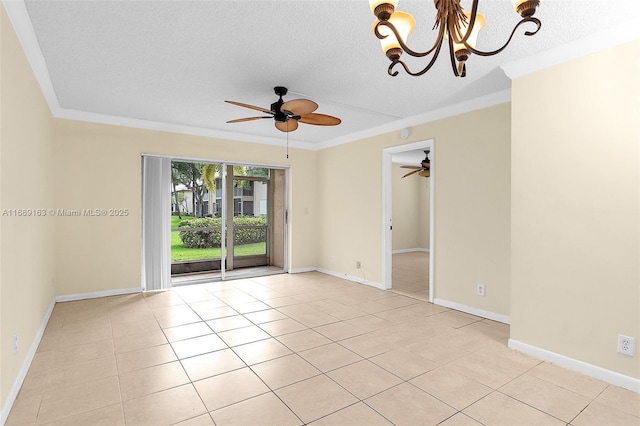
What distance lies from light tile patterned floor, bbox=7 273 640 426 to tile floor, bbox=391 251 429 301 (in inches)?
41.5

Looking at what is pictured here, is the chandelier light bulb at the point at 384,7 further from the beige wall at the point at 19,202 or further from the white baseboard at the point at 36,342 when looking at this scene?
the white baseboard at the point at 36,342

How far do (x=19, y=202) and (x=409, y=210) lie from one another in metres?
8.63

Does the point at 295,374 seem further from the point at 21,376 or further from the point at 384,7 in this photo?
the point at 384,7

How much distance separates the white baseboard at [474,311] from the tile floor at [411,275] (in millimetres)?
318

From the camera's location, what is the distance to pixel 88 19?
2.30m

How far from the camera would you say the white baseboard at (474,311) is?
3.66 meters

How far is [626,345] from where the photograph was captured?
2330 mm

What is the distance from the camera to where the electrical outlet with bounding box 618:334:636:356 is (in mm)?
2303

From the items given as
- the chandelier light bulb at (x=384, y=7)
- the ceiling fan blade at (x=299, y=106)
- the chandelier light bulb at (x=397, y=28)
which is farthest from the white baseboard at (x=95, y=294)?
the chandelier light bulb at (x=384, y=7)

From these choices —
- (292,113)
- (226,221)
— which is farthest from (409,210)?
(292,113)

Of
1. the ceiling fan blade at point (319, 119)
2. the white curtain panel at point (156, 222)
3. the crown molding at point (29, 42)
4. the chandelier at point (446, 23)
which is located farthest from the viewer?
the white curtain panel at point (156, 222)

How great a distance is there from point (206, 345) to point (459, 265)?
3.02 metres

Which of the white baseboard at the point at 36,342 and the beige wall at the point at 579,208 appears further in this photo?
the beige wall at the point at 579,208

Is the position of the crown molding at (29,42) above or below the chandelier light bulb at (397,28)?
above
